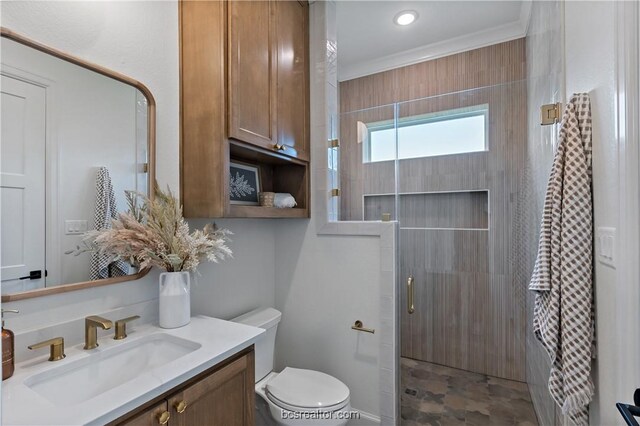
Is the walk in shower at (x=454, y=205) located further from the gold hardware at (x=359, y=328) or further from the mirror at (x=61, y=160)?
the mirror at (x=61, y=160)

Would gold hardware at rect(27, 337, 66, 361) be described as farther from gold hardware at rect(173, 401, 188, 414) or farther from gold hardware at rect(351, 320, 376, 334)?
gold hardware at rect(351, 320, 376, 334)

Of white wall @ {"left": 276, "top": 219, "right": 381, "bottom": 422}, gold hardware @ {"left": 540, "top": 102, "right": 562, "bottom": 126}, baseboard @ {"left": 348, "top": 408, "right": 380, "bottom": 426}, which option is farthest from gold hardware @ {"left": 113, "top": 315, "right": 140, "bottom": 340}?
gold hardware @ {"left": 540, "top": 102, "right": 562, "bottom": 126}

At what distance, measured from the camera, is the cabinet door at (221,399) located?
100cm

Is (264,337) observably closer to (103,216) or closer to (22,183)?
(103,216)

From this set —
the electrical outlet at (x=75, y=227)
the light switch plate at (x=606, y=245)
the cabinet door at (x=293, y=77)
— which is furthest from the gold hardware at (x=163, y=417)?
the light switch plate at (x=606, y=245)

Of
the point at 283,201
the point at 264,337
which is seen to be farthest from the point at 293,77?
the point at 264,337

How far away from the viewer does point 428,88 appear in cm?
285

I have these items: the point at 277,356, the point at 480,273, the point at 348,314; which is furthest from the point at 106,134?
the point at 480,273

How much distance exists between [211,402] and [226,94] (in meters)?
1.22

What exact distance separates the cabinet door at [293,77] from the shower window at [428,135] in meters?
0.55

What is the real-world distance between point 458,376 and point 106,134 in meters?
2.75

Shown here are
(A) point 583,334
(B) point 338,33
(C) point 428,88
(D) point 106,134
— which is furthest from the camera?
(C) point 428,88

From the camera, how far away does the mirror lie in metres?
1.03

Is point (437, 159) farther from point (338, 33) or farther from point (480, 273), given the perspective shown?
point (338, 33)
